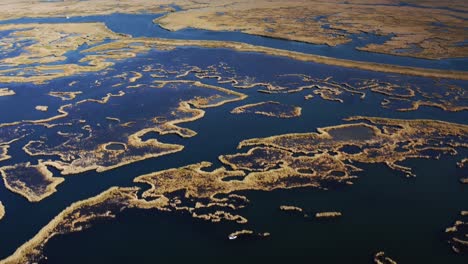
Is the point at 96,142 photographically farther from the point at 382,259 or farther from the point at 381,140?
the point at 382,259

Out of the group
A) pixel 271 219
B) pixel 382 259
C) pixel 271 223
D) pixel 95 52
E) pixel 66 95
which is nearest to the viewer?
pixel 382 259

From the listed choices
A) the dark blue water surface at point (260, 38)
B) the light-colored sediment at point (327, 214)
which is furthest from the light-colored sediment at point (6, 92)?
the light-colored sediment at point (327, 214)

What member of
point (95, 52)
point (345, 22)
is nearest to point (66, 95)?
point (95, 52)

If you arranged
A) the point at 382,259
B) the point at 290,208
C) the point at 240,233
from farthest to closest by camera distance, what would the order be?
the point at 290,208 → the point at 240,233 → the point at 382,259

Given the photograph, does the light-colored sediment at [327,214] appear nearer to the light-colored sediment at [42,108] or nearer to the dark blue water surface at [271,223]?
Result: the dark blue water surface at [271,223]

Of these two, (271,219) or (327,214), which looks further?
(327,214)

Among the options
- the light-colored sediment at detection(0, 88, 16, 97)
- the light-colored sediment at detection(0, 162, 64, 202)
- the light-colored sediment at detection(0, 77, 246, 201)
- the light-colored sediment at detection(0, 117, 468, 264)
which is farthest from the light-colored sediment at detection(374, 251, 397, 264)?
the light-colored sediment at detection(0, 88, 16, 97)

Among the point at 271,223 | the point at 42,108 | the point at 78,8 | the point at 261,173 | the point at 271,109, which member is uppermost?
the point at 78,8

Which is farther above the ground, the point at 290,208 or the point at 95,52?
the point at 95,52

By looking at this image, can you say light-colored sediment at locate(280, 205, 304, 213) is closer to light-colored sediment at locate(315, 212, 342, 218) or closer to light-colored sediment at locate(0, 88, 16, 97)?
light-colored sediment at locate(315, 212, 342, 218)
